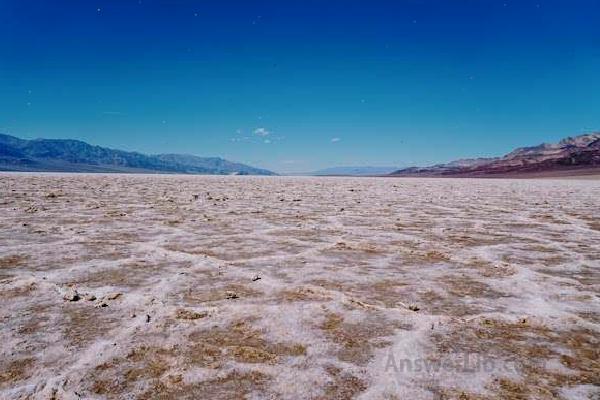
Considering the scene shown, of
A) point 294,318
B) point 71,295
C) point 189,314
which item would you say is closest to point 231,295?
point 189,314

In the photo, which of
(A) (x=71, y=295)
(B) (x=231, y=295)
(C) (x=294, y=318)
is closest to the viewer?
(C) (x=294, y=318)

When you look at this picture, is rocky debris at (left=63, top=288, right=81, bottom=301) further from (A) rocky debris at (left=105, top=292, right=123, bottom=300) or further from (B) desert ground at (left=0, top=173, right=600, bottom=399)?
(A) rocky debris at (left=105, top=292, right=123, bottom=300)

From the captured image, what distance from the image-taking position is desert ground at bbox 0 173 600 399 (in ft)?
4.86

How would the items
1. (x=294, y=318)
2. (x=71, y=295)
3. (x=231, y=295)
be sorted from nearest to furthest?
1. (x=294, y=318)
2. (x=71, y=295)
3. (x=231, y=295)

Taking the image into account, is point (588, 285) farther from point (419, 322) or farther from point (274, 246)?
point (274, 246)

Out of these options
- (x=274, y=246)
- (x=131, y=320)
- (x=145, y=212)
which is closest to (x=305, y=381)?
(x=131, y=320)

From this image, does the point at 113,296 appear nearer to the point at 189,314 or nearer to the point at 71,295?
the point at 71,295

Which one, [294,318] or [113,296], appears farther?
[113,296]

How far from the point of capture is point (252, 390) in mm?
1432

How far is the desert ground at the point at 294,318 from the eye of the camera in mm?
1482

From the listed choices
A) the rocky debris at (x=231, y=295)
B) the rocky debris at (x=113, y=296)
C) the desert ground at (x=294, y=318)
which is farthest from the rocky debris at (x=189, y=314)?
the rocky debris at (x=113, y=296)

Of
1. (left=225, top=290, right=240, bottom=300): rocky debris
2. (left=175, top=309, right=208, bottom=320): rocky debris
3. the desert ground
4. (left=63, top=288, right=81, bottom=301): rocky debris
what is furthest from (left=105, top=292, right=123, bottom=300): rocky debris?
(left=225, top=290, right=240, bottom=300): rocky debris

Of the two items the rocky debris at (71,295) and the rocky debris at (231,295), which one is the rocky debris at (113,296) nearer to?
the rocky debris at (71,295)

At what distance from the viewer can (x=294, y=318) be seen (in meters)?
2.10
